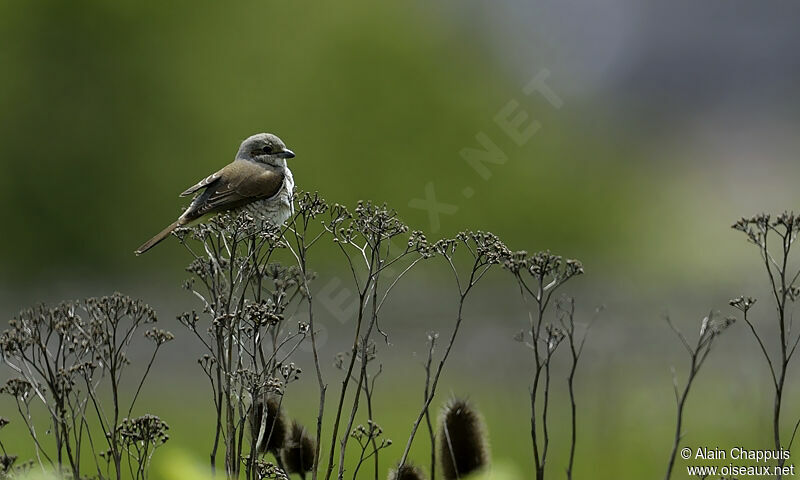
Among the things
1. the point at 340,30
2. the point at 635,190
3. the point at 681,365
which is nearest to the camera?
the point at 681,365

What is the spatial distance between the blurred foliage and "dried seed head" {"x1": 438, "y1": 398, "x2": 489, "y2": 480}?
390 inches

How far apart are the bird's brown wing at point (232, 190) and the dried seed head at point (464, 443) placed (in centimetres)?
118

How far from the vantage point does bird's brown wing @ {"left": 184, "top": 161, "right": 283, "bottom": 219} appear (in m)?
3.85

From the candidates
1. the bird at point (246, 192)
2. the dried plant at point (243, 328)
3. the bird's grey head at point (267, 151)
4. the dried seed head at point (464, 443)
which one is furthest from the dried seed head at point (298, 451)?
the bird's grey head at point (267, 151)

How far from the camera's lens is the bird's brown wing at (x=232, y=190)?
3.85 metres

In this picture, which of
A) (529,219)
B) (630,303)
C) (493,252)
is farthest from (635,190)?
(493,252)

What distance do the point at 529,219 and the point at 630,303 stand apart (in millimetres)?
2463

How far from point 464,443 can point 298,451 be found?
1.96ft

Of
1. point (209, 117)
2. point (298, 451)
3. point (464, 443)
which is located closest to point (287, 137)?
point (209, 117)

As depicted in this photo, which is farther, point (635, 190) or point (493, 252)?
point (635, 190)

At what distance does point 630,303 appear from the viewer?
508 inches

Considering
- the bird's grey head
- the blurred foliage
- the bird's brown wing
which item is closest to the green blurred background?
the blurred foliage

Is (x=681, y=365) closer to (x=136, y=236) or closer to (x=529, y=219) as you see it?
(x=529, y=219)

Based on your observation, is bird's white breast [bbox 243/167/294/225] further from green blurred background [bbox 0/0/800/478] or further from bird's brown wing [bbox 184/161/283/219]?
green blurred background [bbox 0/0/800/478]
